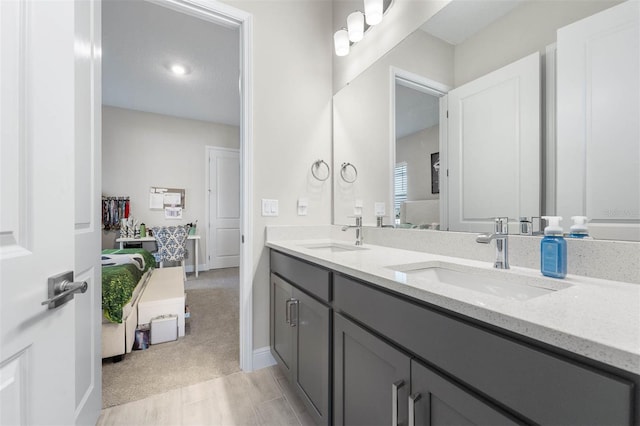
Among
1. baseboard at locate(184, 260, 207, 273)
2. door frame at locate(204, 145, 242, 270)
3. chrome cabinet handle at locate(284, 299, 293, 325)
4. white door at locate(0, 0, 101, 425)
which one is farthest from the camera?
door frame at locate(204, 145, 242, 270)

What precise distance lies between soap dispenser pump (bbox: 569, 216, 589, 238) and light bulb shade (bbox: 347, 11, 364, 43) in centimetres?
159

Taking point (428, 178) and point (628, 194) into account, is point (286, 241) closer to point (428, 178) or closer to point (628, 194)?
point (428, 178)

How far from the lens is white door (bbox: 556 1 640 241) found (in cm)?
74

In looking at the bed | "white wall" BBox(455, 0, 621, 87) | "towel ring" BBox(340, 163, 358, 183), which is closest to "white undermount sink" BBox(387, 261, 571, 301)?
"white wall" BBox(455, 0, 621, 87)

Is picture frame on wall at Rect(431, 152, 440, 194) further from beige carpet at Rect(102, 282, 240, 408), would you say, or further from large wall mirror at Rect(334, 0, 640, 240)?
beige carpet at Rect(102, 282, 240, 408)

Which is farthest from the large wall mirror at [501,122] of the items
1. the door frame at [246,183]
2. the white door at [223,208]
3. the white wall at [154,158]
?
the white wall at [154,158]

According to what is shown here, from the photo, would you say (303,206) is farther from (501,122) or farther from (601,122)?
(601,122)

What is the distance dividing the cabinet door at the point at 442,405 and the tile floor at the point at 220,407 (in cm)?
88

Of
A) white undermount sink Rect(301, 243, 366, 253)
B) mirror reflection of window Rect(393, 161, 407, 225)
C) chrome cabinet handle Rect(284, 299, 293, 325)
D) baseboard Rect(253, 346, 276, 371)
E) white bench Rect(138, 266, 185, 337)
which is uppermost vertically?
mirror reflection of window Rect(393, 161, 407, 225)

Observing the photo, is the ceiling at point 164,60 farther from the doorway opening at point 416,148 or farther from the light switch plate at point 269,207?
the doorway opening at point 416,148

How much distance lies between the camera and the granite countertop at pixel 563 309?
39cm

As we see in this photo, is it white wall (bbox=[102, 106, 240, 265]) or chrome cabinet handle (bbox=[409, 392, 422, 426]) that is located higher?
white wall (bbox=[102, 106, 240, 265])

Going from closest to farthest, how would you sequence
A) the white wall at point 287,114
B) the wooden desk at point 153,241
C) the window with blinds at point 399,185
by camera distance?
the window with blinds at point 399,185 < the white wall at point 287,114 < the wooden desk at point 153,241

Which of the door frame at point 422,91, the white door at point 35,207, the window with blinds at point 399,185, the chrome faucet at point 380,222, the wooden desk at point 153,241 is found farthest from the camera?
the wooden desk at point 153,241
